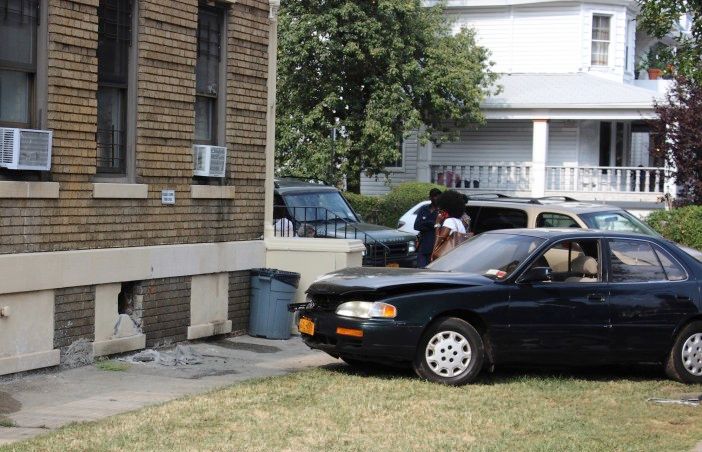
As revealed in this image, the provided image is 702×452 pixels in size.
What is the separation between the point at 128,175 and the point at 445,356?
162 inches

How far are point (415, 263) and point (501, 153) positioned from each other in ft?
63.1

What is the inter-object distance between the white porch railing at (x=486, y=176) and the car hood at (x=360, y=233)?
16.9m

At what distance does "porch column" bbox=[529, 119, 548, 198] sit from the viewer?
33.2 meters

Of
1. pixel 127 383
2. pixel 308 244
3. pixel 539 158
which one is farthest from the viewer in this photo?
pixel 539 158

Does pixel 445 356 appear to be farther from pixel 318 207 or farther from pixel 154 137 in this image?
pixel 318 207

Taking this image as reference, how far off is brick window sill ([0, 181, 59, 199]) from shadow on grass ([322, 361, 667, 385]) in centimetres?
324

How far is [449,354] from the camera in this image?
33.6ft

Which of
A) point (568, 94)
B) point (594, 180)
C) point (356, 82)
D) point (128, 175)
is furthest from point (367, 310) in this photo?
point (594, 180)

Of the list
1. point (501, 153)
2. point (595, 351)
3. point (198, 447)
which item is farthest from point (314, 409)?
point (501, 153)

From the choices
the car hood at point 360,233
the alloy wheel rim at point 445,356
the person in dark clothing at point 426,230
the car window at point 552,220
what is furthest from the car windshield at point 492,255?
the car hood at point 360,233

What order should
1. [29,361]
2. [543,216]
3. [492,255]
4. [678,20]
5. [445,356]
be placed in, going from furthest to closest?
[543,216] → [678,20] → [492,255] → [29,361] → [445,356]

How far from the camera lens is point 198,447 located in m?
A: 7.59

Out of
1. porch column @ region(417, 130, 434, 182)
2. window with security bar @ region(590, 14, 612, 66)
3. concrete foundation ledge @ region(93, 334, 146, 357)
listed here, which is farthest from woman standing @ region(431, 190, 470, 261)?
window with security bar @ region(590, 14, 612, 66)

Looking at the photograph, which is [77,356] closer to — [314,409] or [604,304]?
[314,409]
